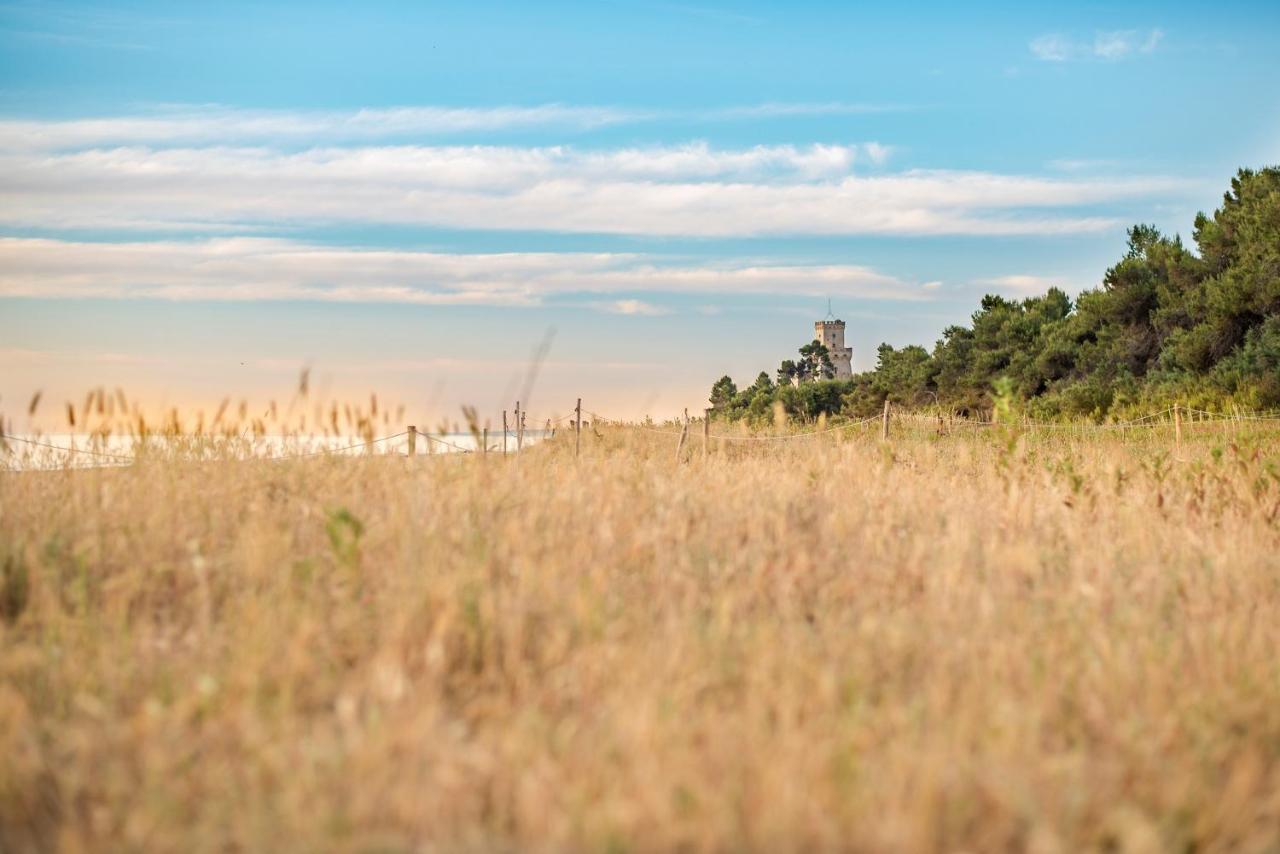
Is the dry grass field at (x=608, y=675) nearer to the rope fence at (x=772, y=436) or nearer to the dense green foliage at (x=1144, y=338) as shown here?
the rope fence at (x=772, y=436)

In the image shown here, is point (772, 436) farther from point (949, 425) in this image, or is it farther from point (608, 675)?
point (608, 675)

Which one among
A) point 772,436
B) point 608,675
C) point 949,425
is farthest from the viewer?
point 949,425

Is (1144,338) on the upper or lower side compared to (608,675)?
upper

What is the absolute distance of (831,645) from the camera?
440cm

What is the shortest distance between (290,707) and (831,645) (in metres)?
2.13

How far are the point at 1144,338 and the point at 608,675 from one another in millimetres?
30947

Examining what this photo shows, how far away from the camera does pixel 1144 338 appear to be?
30906 millimetres

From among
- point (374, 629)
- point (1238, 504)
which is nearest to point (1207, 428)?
point (1238, 504)

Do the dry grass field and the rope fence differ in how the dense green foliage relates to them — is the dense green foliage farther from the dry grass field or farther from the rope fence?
the dry grass field

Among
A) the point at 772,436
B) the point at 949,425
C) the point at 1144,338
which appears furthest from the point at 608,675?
the point at 1144,338

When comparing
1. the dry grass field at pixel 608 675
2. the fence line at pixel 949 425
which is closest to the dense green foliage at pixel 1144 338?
the fence line at pixel 949 425

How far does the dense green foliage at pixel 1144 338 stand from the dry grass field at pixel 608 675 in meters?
19.5

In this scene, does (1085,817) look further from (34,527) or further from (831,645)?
(34,527)

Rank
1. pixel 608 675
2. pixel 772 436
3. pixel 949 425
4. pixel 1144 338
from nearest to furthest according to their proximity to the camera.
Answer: pixel 608 675, pixel 772 436, pixel 949 425, pixel 1144 338
